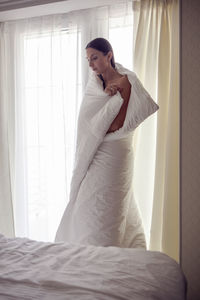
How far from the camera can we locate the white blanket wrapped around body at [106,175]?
75.2 inches

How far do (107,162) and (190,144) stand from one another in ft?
1.71

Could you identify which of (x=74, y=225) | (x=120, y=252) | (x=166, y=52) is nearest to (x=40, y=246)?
(x=120, y=252)

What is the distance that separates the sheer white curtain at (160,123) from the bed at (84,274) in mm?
866

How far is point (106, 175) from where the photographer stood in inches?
76.2

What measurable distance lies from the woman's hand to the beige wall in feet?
1.39

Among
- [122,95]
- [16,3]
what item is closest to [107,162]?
[122,95]

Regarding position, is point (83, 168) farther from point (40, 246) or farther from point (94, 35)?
point (94, 35)

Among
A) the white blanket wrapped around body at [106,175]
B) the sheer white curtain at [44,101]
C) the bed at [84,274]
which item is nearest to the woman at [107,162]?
the white blanket wrapped around body at [106,175]

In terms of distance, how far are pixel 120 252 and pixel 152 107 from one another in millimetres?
936

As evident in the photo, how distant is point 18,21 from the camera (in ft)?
8.68

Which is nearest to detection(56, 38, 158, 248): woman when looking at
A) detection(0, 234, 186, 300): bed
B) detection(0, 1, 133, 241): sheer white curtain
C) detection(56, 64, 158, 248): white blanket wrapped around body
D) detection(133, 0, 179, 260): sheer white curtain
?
detection(56, 64, 158, 248): white blanket wrapped around body

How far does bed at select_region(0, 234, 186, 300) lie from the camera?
0.97 metres

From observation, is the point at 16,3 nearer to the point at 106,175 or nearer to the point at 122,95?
the point at 122,95

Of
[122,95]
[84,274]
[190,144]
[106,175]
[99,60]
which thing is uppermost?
[99,60]
